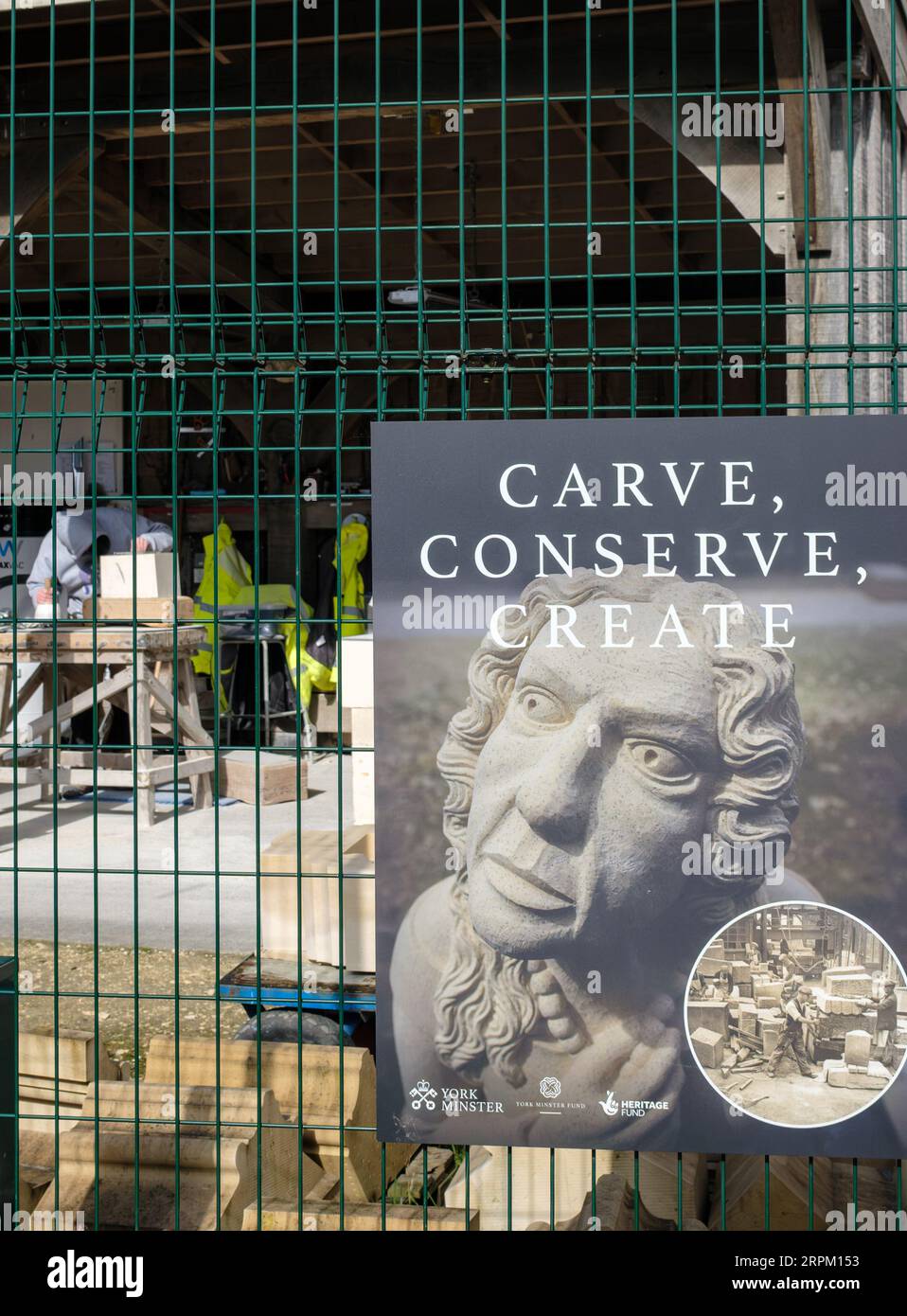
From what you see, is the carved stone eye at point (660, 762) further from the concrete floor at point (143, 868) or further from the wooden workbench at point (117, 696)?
the wooden workbench at point (117, 696)

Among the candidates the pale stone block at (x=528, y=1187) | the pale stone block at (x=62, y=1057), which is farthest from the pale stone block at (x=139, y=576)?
the pale stone block at (x=528, y=1187)

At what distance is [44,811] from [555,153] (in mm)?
5604

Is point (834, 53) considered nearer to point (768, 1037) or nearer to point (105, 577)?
point (768, 1037)

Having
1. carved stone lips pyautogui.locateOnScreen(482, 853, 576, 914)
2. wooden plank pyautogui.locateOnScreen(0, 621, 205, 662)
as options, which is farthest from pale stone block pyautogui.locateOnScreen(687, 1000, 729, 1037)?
wooden plank pyautogui.locateOnScreen(0, 621, 205, 662)

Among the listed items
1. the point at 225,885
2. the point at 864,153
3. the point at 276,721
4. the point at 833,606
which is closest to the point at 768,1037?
the point at 833,606

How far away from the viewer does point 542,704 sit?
3170 mm

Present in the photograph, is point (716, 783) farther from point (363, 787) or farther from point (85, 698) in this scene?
point (85, 698)

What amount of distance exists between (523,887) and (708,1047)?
0.59m

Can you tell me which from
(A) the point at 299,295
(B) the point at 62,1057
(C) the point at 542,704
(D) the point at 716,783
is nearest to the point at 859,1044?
(D) the point at 716,783

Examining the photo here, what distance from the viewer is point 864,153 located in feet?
16.0

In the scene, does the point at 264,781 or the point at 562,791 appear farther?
the point at 264,781

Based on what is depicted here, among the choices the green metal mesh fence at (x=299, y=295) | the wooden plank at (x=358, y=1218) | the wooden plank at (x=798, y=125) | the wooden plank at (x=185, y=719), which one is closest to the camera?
the green metal mesh fence at (x=299, y=295)

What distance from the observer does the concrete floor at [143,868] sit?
6.46 meters

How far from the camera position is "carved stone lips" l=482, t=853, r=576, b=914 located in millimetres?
3168
